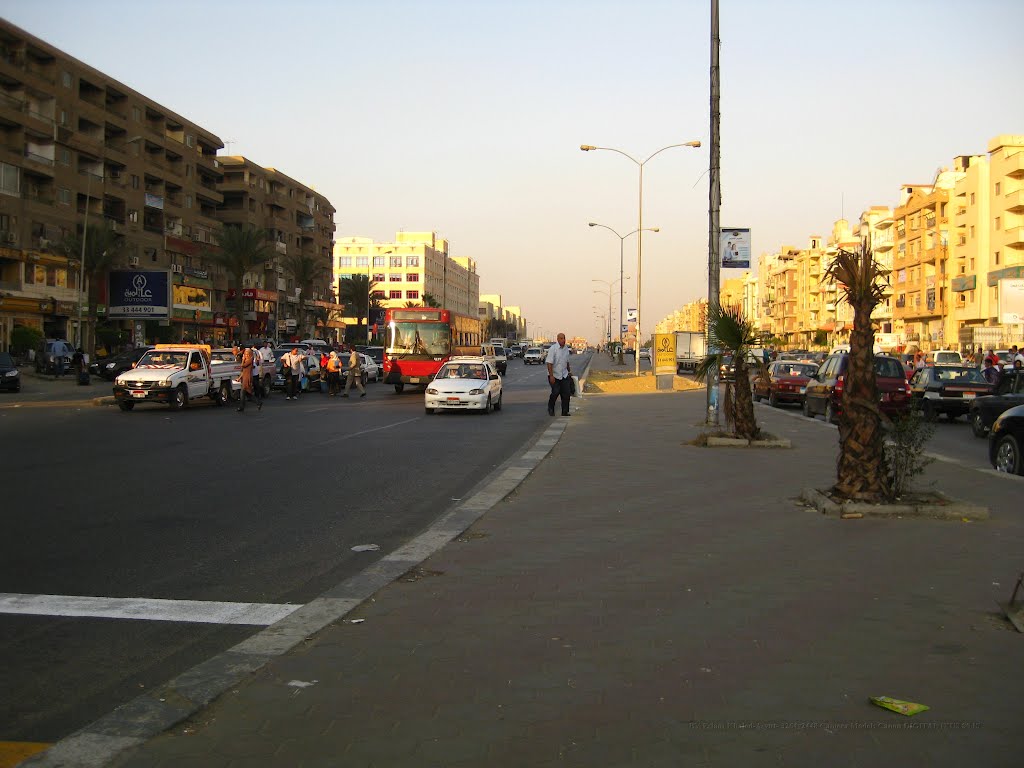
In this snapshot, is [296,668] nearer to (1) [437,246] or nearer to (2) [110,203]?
(2) [110,203]

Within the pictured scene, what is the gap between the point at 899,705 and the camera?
402cm

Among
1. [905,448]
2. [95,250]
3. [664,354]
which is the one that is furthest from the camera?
[95,250]

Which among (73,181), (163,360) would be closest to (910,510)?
(163,360)

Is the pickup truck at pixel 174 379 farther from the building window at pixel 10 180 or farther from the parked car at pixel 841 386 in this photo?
the building window at pixel 10 180

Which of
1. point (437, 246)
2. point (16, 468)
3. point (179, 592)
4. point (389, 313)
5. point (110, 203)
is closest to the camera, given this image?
point (179, 592)

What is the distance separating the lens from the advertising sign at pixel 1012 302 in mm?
46125

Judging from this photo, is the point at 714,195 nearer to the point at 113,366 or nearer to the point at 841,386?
the point at 841,386

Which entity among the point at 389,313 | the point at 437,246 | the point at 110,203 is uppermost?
the point at 437,246

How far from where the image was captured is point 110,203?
209 ft

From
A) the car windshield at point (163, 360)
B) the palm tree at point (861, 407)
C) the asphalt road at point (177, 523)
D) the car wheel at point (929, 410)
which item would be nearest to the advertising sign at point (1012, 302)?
the car wheel at point (929, 410)

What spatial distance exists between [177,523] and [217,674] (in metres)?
4.63

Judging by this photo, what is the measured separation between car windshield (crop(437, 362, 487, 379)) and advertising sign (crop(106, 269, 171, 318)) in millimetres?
27449

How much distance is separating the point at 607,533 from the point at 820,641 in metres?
3.14

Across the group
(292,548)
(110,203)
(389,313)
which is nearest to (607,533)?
(292,548)
